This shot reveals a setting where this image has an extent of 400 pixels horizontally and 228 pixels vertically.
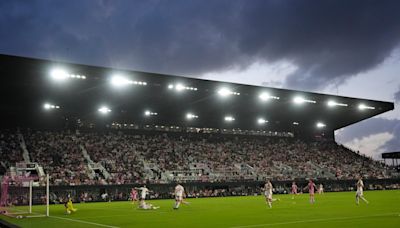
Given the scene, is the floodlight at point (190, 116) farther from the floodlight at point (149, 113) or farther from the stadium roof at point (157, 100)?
the floodlight at point (149, 113)

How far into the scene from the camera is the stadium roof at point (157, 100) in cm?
4766

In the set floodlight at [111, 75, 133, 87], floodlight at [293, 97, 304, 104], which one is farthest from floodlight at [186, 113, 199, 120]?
floodlight at [111, 75, 133, 87]

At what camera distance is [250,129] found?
8038 cm

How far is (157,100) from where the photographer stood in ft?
202

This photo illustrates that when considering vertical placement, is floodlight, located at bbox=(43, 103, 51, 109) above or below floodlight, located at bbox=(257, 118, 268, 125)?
above

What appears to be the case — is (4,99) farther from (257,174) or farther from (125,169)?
(257,174)

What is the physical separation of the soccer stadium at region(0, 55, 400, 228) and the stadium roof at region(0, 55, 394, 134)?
14cm

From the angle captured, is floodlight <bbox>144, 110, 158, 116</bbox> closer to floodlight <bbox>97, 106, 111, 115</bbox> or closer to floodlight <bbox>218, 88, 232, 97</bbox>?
floodlight <bbox>97, 106, 111, 115</bbox>

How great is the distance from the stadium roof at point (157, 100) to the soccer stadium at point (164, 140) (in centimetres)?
14

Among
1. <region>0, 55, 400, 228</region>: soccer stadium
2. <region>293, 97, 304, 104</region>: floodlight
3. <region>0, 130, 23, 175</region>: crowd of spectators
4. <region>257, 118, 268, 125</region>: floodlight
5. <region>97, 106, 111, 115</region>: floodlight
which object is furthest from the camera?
<region>257, 118, 268, 125</region>: floodlight

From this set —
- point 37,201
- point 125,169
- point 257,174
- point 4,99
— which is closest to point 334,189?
point 257,174

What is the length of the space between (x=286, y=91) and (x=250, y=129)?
1965 cm

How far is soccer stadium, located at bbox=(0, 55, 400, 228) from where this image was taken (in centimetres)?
4859

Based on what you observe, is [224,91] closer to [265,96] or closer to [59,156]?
[265,96]
